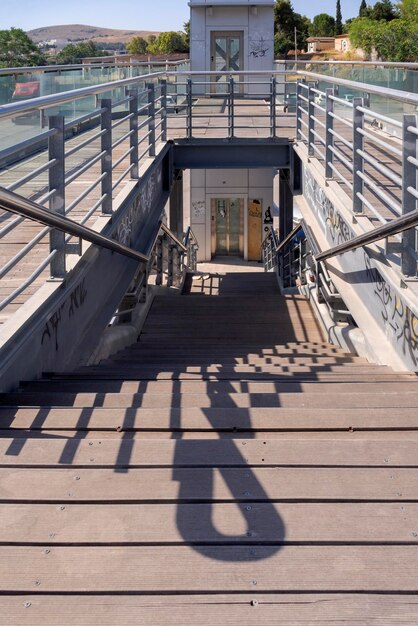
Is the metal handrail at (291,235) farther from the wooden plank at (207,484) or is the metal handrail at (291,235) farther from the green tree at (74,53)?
the green tree at (74,53)

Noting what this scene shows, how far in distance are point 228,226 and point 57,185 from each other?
74.3ft

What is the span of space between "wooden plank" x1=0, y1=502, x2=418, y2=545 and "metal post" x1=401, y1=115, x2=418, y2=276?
2.42 m

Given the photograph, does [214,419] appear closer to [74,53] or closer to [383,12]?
[74,53]

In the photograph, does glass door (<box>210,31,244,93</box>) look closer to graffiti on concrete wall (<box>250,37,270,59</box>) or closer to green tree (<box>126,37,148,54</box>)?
graffiti on concrete wall (<box>250,37,270,59</box>)

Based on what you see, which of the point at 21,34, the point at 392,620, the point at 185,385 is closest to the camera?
the point at 392,620

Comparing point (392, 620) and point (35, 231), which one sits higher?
point (35, 231)

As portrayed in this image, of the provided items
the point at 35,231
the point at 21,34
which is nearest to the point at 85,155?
the point at 35,231

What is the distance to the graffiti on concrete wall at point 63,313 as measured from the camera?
15.6 feet

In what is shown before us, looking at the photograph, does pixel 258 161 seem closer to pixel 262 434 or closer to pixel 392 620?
pixel 262 434

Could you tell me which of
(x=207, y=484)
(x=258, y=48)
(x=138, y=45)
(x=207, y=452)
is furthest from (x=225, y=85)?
(x=138, y=45)

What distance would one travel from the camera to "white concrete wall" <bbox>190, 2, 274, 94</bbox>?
25.1 metres

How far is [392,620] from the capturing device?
208 centimetres

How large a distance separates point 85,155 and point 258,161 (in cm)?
283

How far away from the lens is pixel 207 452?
3.08 metres
